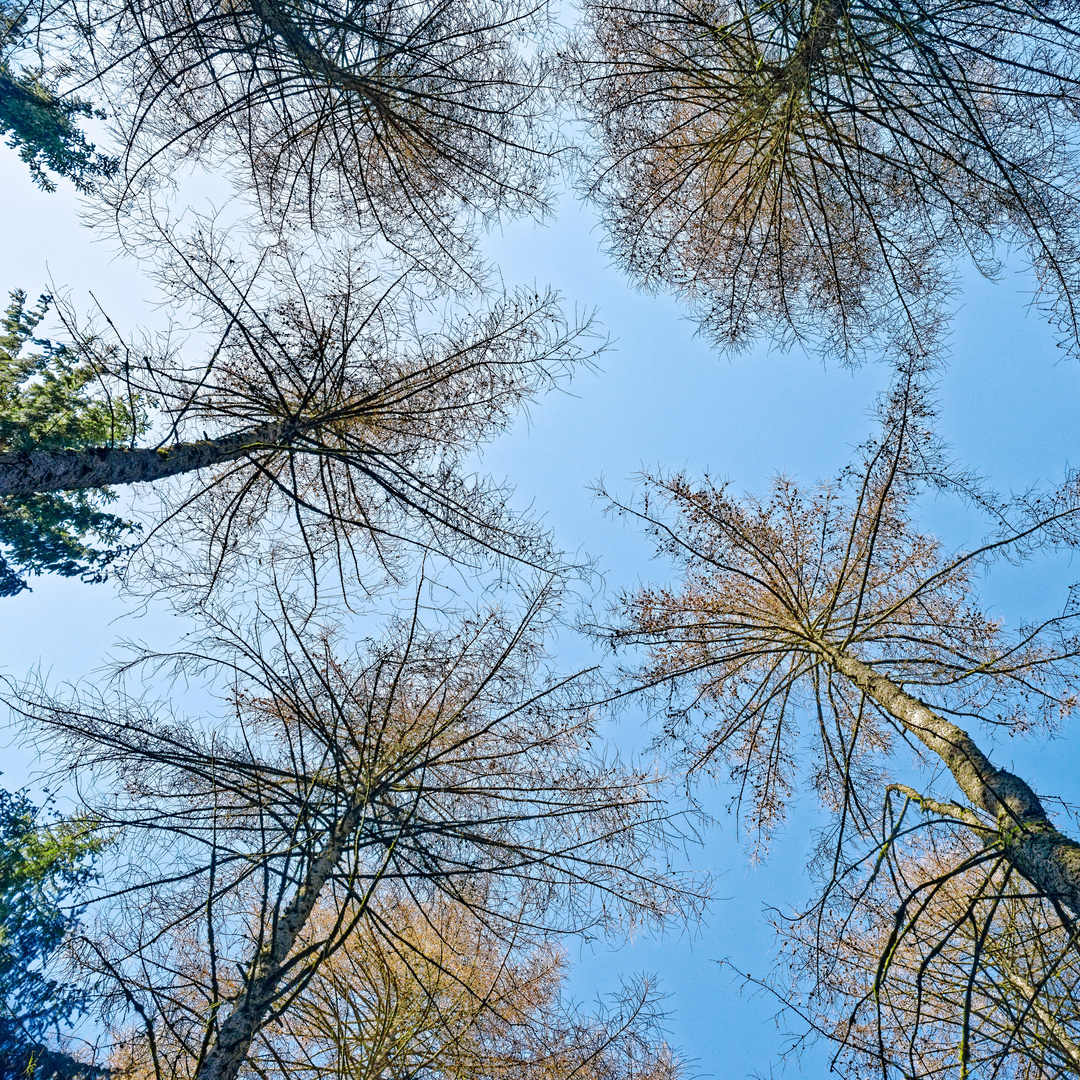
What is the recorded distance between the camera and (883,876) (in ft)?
19.7

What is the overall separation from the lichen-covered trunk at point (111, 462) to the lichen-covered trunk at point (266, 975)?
260 cm

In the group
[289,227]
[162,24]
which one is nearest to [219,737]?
[289,227]

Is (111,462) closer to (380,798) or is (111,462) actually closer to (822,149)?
(380,798)

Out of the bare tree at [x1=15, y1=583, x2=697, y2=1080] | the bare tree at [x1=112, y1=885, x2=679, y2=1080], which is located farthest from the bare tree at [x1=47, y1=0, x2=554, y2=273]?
the bare tree at [x1=112, y1=885, x2=679, y2=1080]

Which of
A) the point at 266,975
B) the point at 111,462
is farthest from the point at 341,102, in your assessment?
the point at 266,975

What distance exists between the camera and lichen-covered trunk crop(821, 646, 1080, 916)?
271 cm

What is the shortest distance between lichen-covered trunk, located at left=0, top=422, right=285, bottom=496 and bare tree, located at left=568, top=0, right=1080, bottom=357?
4.35 meters

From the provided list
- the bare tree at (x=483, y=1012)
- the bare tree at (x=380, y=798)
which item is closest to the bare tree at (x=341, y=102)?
the bare tree at (x=380, y=798)

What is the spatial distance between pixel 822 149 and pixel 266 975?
8171mm

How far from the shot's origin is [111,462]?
12.6ft

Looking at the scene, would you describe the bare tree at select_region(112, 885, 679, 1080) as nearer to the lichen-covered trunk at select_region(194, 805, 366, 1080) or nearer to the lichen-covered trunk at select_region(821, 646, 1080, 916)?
the lichen-covered trunk at select_region(194, 805, 366, 1080)

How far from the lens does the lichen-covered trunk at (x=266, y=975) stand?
2.47 meters

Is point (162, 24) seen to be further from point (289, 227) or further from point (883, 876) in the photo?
point (883, 876)

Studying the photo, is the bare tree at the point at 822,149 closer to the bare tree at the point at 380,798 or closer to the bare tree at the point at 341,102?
the bare tree at the point at 341,102
